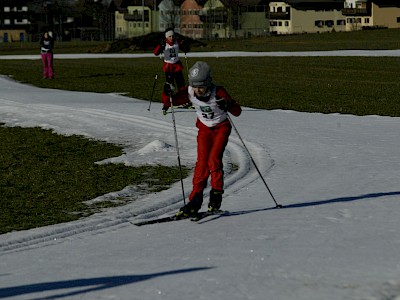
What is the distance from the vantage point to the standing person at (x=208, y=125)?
10305 millimetres

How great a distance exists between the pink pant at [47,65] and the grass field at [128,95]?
0.41m

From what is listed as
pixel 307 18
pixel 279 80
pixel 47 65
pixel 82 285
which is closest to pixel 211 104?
pixel 82 285

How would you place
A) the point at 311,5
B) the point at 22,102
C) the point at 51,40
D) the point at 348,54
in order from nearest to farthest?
the point at 22,102, the point at 51,40, the point at 348,54, the point at 311,5

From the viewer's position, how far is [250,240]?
366 inches

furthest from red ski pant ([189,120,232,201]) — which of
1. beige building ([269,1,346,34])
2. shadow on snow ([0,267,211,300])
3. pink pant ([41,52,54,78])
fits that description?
beige building ([269,1,346,34])

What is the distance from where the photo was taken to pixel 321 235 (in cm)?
938

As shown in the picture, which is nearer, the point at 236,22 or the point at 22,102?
the point at 22,102

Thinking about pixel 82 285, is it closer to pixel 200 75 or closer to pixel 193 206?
pixel 193 206

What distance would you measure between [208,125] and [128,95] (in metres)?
18.8

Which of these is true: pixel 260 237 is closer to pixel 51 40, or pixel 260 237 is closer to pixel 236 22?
pixel 51 40

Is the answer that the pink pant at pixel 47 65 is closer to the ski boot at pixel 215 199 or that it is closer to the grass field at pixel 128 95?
the grass field at pixel 128 95

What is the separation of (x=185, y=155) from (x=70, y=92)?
590 inches

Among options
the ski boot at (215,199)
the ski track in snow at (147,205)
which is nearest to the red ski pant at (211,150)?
the ski boot at (215,199)

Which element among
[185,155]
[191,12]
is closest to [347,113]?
[185,155]
